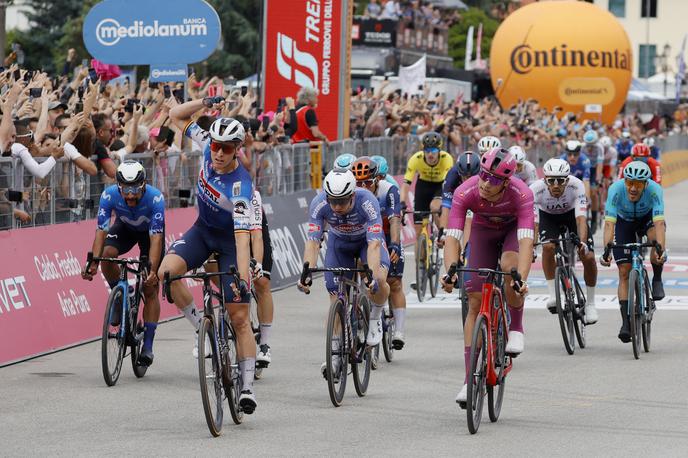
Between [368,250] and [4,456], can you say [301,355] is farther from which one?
[4,456]

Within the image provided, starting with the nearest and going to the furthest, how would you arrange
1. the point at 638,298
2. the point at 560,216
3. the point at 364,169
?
the point at 364,169 < the point at 638,298 < the point at 560,216

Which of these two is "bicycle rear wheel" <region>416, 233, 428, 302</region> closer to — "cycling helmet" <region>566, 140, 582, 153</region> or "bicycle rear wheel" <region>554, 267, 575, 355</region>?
"bicycle rear wheel" <region>554, 267, 575, 355</region>

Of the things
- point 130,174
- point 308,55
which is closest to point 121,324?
point 130,174

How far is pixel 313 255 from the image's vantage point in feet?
39.0

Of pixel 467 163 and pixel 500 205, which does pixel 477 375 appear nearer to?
pixel 500 205

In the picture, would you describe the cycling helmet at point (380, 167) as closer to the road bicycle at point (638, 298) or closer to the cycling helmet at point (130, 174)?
the road bicycle at point (638, 298)


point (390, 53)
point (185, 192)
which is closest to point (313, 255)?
point (185, 192)

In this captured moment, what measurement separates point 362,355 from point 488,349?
174cm

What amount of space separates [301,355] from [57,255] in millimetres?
2476

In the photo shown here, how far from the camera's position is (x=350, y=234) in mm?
12578

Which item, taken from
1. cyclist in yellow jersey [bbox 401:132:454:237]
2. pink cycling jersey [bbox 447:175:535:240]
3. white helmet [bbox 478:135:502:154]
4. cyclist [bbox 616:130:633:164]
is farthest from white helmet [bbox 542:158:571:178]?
cyclist [bbox 616:130:633:164]

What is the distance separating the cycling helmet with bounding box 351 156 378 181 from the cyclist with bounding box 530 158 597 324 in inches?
101

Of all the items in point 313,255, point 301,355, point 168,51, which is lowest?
point 301,355

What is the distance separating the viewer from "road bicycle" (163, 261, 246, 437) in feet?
32.3
